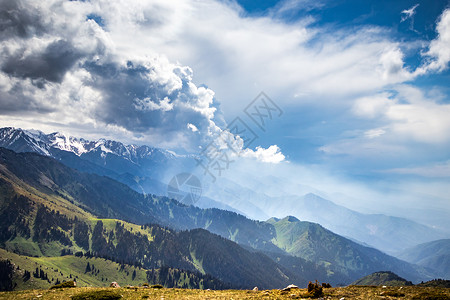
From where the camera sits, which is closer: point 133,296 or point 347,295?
point 347,295

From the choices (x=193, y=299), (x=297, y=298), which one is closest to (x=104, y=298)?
(x=193, y=299)

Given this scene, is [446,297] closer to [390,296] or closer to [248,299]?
[390,296]

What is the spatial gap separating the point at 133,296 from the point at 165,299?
4.83m

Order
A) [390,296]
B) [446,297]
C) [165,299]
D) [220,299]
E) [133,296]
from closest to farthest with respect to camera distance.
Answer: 1. [446,297]
2. [390,296]
3. [220,299]
4. [165,299]
5. [133,296]

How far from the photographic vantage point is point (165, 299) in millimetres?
27234

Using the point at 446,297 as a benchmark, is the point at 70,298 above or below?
below

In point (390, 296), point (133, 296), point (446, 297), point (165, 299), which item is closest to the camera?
point (446, 297)

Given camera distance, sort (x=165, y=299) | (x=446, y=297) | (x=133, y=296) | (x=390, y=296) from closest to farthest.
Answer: (x=446, y=297)
(x=390, y=296)
(x=165, y=299)
(x=133, y=296)

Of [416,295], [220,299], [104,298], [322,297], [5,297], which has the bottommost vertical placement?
[5,297]

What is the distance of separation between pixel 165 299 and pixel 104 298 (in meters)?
6.92

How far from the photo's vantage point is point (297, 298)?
24375 mm

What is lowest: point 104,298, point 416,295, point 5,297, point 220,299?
point 5,297

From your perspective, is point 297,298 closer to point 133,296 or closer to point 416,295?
point 416,295

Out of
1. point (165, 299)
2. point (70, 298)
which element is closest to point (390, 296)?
point (165, 299)
